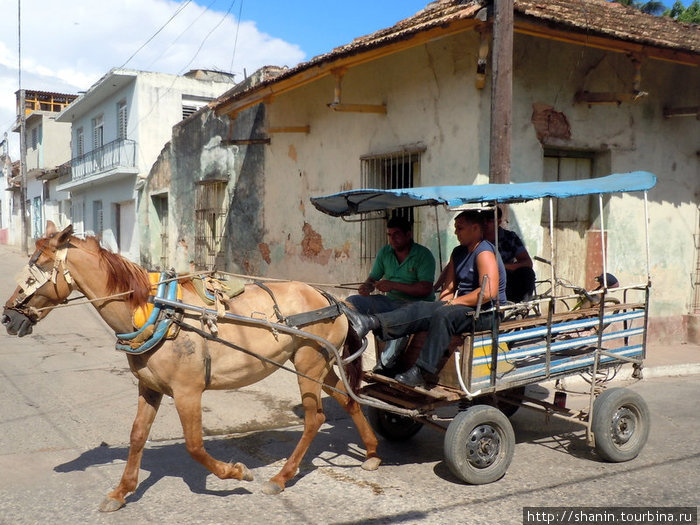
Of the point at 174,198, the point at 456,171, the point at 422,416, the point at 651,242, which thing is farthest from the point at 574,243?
the point at 174,198

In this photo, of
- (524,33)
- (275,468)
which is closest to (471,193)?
(275,468)

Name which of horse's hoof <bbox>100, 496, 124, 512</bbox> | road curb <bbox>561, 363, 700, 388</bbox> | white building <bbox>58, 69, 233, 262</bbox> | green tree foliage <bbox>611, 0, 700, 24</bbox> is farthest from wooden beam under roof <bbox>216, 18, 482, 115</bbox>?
green tree foliage <bbox>611, 0, 700, 24</bbox>

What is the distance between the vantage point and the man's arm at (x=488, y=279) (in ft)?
13.3

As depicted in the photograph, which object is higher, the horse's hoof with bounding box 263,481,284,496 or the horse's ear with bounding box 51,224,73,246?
the horse's ear with bounding box 51,224,73,246

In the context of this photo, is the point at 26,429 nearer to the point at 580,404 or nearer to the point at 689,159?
the point at 580,404

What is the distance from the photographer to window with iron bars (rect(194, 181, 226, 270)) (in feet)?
43.6

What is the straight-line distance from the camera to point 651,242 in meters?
8.30

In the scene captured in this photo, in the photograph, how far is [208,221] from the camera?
13828mm

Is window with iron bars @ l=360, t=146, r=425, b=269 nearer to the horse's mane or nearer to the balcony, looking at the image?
the horse's mane

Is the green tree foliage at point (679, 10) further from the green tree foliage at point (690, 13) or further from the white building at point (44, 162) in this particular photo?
the white building at point (44, 162)

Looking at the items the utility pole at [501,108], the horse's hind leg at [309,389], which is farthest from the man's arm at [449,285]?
the utility pole at [501,108]

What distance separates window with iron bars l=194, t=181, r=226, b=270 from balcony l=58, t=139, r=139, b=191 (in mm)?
5408

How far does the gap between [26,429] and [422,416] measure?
3165 mm

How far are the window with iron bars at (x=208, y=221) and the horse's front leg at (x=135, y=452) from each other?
31.7ft
